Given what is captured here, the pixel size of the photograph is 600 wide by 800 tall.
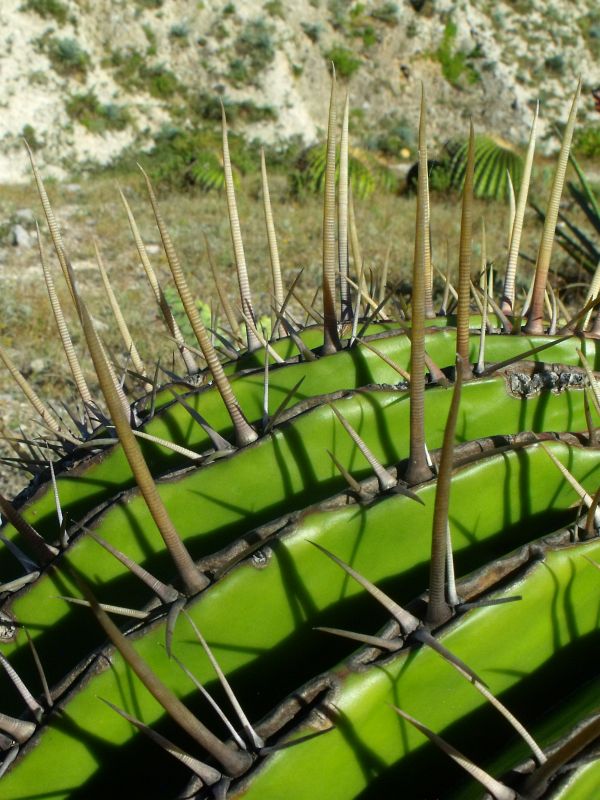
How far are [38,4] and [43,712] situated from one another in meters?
16.2

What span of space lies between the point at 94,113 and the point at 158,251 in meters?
8.41

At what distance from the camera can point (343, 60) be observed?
53.3 ft

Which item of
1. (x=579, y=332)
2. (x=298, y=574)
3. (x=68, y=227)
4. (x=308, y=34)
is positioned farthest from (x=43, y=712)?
(x=308, y=34)

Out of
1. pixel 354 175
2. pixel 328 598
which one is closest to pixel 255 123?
pixel 354 175

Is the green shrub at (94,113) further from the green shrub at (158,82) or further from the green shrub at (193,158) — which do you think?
the green shrub at (158,82)

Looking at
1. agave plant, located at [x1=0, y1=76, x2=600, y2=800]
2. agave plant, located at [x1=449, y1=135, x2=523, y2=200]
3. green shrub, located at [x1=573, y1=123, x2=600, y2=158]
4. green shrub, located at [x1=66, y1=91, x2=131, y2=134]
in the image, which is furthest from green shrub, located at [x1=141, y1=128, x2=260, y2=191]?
agave plant, located at [x1=0, y1=76, x2=600, y2=800]

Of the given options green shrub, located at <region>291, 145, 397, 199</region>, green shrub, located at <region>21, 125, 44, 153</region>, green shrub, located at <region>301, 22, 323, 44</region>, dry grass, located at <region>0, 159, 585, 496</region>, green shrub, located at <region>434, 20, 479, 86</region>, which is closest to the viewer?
dry grass, located at <region>0, 159, 585, 496</region>

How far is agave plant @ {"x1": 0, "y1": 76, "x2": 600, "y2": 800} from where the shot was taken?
770 mm

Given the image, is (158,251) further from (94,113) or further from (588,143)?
(588,143)

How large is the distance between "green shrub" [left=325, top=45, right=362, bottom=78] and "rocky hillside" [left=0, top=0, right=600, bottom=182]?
0.05 meters

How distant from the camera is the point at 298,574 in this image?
2.95 feet

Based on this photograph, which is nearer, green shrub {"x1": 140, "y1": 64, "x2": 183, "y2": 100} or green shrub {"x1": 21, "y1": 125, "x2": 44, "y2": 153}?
green shrub {"x1": 21, "y1": 125, "x2": 44, "y2": 153}

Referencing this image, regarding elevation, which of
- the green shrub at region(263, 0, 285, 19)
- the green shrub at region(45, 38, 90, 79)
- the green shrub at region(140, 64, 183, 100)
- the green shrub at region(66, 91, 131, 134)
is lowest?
the green shrub at region(66, 91, 131, 134)

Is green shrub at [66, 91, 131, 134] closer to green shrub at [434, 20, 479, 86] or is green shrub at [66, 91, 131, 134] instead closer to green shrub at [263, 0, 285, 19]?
green shrub at [263, 0, 285, 19]
